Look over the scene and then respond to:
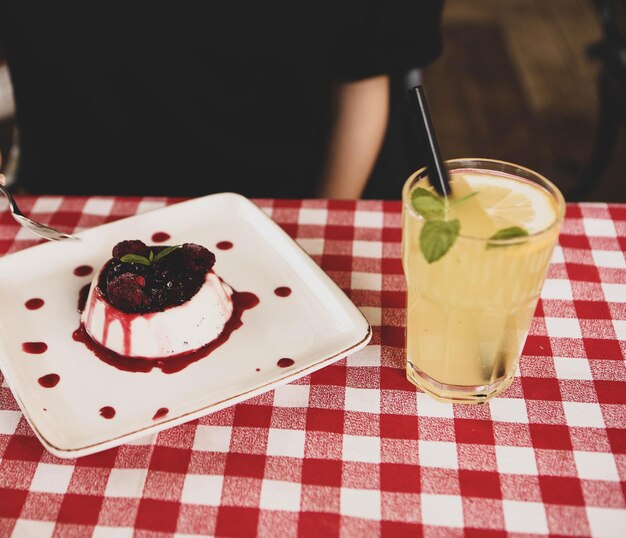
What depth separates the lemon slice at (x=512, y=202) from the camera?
713 millimetres

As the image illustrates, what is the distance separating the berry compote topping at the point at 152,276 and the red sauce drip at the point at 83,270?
5.0 inches

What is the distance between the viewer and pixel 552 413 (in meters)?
0.76

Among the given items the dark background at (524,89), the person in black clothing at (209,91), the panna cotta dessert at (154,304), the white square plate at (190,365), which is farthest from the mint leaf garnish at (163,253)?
the dark background at (524,89)

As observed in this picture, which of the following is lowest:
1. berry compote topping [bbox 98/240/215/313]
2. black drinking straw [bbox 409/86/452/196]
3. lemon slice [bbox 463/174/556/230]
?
berry compote topping [bbox 98/240/215/313]

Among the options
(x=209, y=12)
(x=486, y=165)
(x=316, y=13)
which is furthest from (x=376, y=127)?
(x=486, y=165)

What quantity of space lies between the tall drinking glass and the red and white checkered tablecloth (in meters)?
0.04

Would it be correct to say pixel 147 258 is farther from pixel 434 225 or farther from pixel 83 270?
pixel 434 225

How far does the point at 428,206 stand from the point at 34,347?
53 centimetres

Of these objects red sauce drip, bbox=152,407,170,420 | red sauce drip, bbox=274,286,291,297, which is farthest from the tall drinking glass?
red sauce drip, bbox=152,407,170,420

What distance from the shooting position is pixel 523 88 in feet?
10.9

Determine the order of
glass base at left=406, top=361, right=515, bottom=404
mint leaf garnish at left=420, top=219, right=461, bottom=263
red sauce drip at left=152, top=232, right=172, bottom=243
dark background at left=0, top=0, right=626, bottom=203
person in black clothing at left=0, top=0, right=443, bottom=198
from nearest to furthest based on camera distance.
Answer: mint leaf garnish at left=420, top=219, right=461, bottom=263 < glass base at left=406, top=361, right=515, bottom=404 < red sauce drip at left=152, top=232, right=172, bottom=243 < person in black clothing at left=0, top=0, right=443, bottom=198 < dark background at left=0, top=0, right=626, bottom=203

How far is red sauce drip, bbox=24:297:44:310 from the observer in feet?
2.94

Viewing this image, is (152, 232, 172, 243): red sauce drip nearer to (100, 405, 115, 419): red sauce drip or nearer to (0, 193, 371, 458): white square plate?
(0, 193, 371, 458): white square plate

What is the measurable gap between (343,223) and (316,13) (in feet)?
1.99
